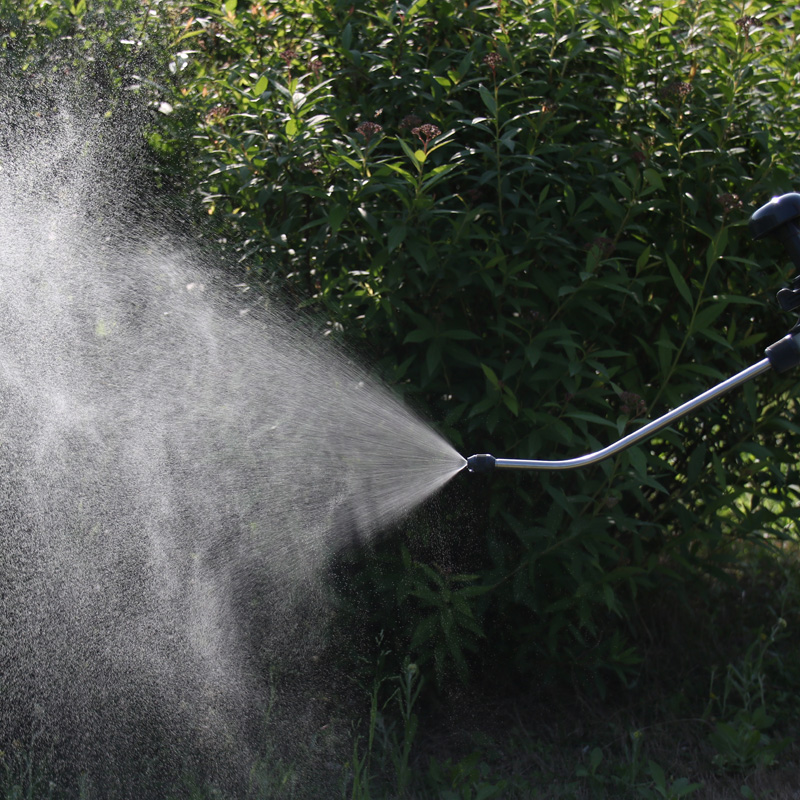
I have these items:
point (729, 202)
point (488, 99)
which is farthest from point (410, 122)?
point (729, 202)

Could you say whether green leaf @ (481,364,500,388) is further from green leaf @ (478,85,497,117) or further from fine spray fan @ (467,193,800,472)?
green leaf @ (478,85,497,117)

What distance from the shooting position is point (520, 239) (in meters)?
2.76

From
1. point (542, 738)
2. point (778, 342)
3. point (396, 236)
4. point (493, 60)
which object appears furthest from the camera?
point (542, 738)

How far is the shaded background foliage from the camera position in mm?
2686

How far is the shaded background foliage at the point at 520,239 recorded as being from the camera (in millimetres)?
2686

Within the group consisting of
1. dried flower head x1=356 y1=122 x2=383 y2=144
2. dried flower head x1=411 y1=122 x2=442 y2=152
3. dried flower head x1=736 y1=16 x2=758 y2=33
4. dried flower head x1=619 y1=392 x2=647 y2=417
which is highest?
dried flower head x1=356 y1=122 x2=383 y2=144

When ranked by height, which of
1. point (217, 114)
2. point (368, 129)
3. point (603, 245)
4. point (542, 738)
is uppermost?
point (217, 114)

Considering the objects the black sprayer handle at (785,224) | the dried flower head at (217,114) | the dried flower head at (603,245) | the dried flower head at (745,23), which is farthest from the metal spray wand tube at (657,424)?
the dried flower head at (217,114)

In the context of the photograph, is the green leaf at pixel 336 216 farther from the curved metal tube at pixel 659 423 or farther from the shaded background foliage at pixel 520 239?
the curved metal tube at pixel 659 423

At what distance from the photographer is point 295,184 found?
111 inches

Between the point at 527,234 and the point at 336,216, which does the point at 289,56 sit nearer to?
the point at 336,216

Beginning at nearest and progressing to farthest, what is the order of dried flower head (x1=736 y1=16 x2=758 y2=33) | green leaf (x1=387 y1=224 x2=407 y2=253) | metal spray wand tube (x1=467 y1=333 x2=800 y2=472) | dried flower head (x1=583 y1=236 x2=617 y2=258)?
metal spray wand tube (x1=467 y1=333 x2=800 y2=472)
green leaf (x1=387 y1=224 x2=407 y2=253)
dried flower head (x1=583 y1=236 x2=617 y2=258)
dried flower head (x1=736 y1=16 x2=758 y2=33)

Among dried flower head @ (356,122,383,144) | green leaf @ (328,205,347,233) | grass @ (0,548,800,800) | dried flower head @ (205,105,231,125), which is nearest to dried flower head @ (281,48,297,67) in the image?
dried flower head @ (205,105,231,125)

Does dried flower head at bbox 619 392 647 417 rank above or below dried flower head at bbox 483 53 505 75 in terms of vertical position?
below
